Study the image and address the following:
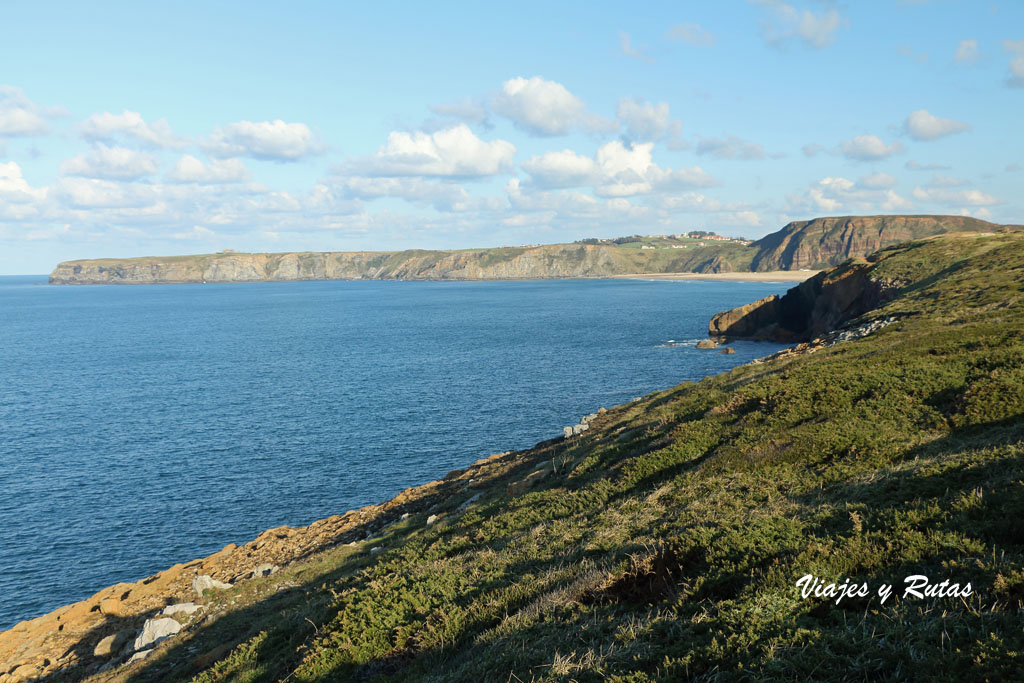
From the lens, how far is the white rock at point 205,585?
24.9m

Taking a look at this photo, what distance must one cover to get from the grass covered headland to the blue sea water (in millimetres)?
18632

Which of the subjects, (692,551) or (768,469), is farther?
(768,469)

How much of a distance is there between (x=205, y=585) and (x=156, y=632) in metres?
4.81

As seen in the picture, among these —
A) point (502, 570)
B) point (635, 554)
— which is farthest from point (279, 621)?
point (635, 554)

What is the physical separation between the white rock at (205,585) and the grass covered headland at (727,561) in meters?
1.32

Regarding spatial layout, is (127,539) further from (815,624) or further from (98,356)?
(98,356)

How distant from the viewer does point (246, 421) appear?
63.3 metres

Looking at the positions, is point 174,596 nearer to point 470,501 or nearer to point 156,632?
point 156,632

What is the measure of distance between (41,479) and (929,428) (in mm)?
59854

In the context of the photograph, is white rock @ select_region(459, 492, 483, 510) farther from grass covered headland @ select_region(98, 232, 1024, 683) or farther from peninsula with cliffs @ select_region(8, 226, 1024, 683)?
grass covered headland @ select_region(98, 232, 1024, 683)

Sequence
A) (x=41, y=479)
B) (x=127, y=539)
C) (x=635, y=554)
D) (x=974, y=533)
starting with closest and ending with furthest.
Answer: (x=974, y=533) → (x=635, y=554) → (x=127, y=539) → (x=41, y=479)

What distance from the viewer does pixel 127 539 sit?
37.6 meters

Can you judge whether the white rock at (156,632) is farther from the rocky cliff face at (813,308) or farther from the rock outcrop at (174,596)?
the rocky cliff face at (813,308)

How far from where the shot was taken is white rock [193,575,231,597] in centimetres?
2486
